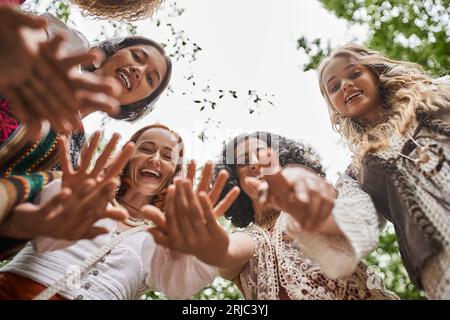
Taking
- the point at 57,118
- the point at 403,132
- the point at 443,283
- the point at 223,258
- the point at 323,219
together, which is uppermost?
the point at 57,118

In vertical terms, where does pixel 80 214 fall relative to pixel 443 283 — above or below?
above

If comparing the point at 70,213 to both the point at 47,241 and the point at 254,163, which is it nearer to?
the point at 47,241

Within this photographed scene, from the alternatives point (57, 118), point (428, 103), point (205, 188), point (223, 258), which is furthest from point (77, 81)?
point (428, 103)

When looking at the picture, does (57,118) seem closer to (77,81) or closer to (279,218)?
(77,81)

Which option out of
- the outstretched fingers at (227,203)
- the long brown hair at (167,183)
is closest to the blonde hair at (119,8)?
the long brown hair at (167,183)

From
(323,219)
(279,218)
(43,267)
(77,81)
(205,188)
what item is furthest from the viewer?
(279,218)

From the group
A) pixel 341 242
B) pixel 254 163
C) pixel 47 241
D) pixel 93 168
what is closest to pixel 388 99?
pixel 254 163

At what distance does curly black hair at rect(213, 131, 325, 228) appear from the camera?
114 inches

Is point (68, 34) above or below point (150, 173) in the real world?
above

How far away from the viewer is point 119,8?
3568 millimetres

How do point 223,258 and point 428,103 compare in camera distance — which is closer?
point 223,258

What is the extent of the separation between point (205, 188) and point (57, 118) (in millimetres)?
707

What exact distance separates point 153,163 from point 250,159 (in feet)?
2.05

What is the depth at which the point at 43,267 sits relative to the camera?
217cm
